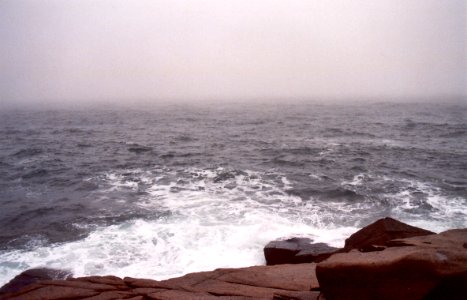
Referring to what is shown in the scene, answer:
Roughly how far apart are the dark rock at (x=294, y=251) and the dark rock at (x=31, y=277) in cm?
639

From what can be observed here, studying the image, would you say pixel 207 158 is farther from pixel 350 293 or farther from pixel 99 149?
pixel 350 293

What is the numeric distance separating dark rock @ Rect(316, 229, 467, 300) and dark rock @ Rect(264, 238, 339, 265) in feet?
16.6

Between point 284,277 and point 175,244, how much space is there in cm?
672

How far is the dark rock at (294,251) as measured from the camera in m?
10.5

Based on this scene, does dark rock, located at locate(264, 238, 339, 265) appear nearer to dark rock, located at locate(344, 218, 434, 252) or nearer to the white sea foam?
dark rock, located at locate(344, 218, 434, 252)

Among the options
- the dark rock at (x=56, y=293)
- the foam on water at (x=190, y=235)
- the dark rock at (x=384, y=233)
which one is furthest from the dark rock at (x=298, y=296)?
the foam on water at (x=190, y=235)

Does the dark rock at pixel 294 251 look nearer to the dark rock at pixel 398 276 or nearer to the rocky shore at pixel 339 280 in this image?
the rocky shore at pixel 339 280

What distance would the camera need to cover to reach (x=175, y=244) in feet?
43.0

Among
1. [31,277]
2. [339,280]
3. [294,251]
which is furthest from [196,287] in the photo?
[31,277]

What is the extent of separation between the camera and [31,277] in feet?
34.4

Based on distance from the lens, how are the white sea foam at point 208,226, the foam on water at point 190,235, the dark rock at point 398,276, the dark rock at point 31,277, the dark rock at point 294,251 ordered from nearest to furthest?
the dark rock at point 398,276
the dark rock at point 31,277
the dark rock at point 294,251
the foam on water at point 190,235
the white sea foam at point 208,226

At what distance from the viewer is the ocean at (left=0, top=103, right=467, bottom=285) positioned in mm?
12602

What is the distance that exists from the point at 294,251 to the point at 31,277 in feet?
26.0

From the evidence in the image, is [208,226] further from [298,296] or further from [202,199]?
[298,296]
